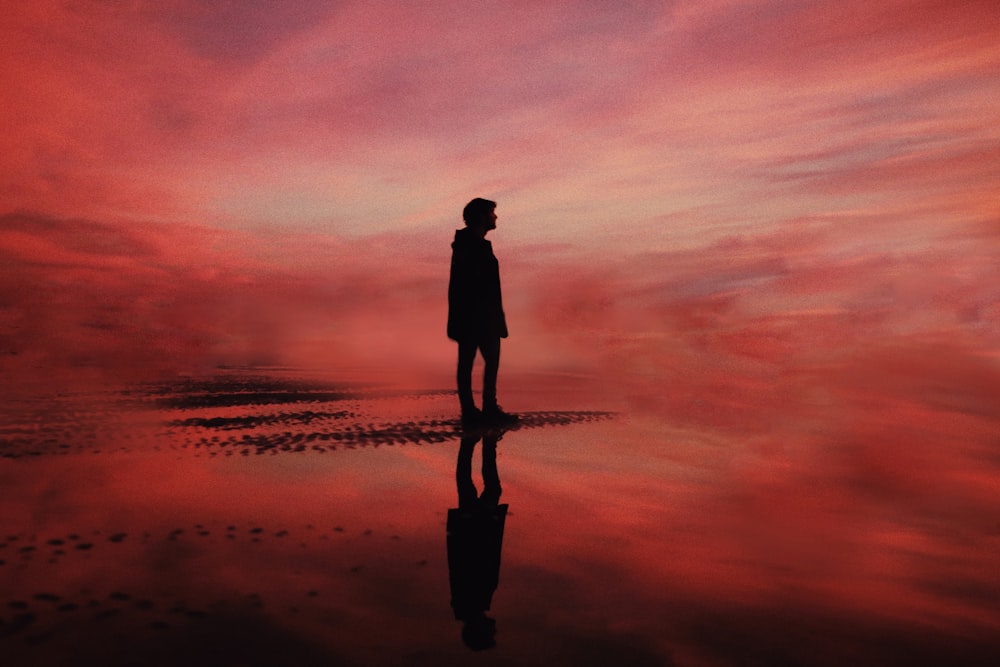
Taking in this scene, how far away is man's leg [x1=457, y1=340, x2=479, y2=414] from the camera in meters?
9.53

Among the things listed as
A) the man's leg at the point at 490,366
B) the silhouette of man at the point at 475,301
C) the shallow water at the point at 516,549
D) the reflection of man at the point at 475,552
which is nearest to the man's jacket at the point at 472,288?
the silhouette of man at the point at 475,301

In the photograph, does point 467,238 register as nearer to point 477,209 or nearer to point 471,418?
point 477,209

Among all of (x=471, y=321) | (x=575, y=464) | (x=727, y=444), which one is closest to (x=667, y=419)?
(x=727, y=444)

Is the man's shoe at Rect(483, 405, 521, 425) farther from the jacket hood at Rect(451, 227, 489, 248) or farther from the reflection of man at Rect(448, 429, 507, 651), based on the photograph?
the reflection of man at Rect(448, 429, 507, 651)

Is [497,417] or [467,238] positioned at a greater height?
[467,238]

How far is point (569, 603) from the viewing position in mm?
3150

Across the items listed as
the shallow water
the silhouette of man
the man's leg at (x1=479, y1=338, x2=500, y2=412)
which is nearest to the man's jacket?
the silhouette of man

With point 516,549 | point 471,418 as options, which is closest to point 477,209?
point 471,418

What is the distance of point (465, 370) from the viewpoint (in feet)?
31.7

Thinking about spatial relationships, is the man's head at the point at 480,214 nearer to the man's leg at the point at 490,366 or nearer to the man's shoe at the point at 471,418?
the man's leg at the point at 490,366

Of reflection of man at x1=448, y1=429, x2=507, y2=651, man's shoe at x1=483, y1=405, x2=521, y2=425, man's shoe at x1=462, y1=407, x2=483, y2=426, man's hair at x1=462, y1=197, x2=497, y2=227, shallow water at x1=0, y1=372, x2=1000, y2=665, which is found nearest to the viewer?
shallow water at x1=0, y1=372, x2=1000, y2=665

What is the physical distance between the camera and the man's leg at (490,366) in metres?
9.62

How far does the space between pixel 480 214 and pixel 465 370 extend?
2.11 metres

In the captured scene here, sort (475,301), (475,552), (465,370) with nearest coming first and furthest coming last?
(475,552) < (475,301) < (465,370)
